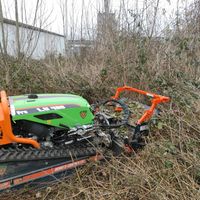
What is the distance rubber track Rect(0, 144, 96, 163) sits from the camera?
6.46 ft

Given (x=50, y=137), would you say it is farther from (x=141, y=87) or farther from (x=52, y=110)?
(x=141, y=87)

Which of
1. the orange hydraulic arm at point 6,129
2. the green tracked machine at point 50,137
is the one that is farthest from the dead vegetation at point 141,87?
the orange hydraulic arm at point 6,129

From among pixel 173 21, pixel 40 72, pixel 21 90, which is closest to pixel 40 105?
pixel 21 90

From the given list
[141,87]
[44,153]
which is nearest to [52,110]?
[44,153]

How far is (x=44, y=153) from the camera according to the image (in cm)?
211

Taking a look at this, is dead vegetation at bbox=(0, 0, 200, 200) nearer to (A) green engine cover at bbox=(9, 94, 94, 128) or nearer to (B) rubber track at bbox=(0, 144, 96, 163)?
(B) rubber track at bbox=(0, 144, 96, 163)

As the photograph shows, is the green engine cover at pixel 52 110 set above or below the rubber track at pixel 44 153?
above

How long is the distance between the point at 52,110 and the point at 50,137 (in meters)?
0.29

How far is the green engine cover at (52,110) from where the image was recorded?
7.00 ft

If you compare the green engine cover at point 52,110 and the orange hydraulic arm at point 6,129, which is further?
the green engine cover at point 52,110

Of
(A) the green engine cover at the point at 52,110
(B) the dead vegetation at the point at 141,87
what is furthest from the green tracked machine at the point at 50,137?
(B) the dead vegetation at the point at 141,87

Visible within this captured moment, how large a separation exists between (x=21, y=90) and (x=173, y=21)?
10.5ft

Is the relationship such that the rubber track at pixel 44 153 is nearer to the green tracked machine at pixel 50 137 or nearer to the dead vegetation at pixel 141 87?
the green tracked machine at pixel 50 137

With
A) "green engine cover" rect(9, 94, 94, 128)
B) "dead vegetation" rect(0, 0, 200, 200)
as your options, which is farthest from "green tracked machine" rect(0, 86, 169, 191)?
"dead vegetation" rect(0, 0, 200, 200)
